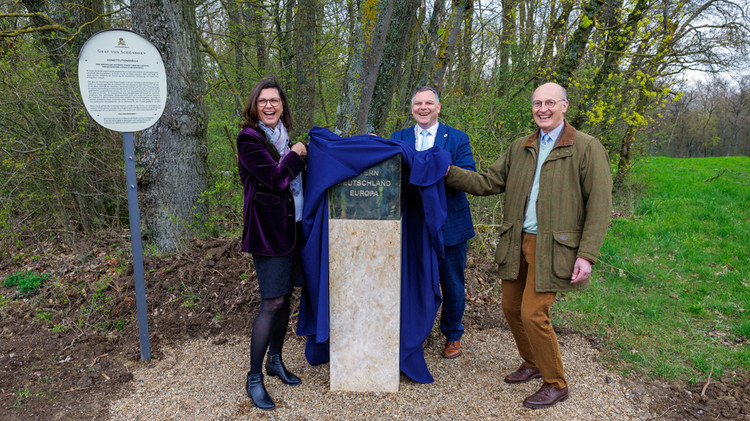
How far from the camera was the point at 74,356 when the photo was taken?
12.6 feet

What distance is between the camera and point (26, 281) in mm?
5398

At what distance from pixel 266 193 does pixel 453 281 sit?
66.2 inches

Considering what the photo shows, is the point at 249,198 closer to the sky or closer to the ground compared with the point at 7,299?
closer to the sky

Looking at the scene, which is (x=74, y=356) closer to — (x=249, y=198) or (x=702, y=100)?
(x=249, y=198)

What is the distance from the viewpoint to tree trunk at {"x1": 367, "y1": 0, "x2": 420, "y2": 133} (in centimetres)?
525

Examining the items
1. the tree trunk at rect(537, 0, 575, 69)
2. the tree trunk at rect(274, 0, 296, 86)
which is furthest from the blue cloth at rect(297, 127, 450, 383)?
the tree trunk at rect(274, 0, 296, 86)

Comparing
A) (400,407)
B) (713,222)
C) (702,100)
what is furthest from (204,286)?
(702,100)

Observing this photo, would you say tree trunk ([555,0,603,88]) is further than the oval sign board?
Yes

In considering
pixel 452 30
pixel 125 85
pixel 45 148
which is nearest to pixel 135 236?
pixel 125 85

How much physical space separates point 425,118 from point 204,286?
300cm

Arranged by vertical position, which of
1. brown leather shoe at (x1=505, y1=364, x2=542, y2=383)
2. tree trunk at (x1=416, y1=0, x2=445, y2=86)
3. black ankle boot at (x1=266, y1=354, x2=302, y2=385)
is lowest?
brown leather shoe at (x1=505, y1=364, x2=542, y2=383)

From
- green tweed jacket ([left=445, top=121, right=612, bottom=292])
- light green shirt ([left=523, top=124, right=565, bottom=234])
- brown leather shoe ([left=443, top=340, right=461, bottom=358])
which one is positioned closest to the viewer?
green tweed jacket ([left=445, top=121, right=612, bottom=292])

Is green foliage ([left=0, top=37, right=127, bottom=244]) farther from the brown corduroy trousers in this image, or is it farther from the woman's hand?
the brown corduroy trousers

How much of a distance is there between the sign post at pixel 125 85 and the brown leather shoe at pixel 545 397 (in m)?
3.13
